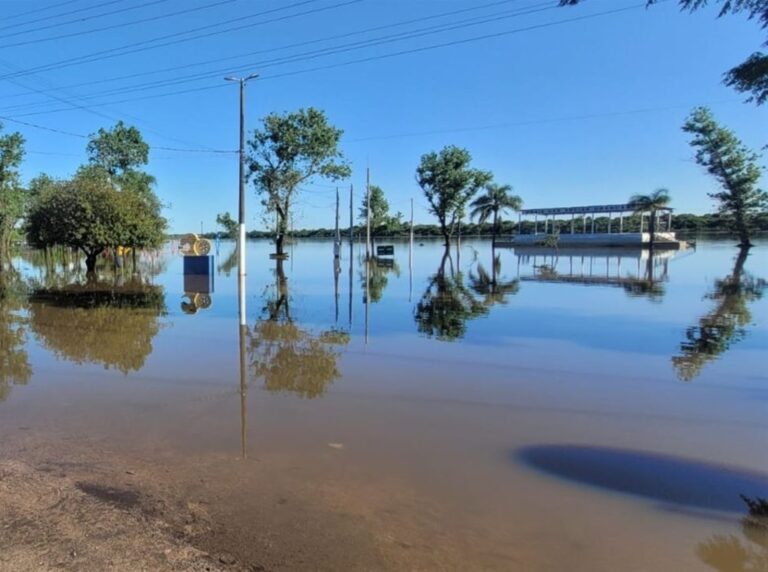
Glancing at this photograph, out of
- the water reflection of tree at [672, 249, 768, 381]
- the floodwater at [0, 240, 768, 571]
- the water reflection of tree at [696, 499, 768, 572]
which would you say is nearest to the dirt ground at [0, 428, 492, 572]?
the floodwater at [0, 240, 768, 571]

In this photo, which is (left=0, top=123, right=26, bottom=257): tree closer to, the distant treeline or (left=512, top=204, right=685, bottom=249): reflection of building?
the distant treeline

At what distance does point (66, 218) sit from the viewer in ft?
89.7

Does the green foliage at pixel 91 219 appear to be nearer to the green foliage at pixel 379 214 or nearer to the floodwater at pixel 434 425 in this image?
the floodwater at pixel 434 425

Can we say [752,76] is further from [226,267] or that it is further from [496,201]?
[496,201]

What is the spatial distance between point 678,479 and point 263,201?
4503cm

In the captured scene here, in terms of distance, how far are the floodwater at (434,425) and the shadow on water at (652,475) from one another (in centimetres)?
2

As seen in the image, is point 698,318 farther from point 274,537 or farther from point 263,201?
point 263,201

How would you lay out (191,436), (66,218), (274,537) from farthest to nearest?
(66,218) → (191,436) → (274,537)

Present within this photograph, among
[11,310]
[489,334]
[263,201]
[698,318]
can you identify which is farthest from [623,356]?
[263,201]

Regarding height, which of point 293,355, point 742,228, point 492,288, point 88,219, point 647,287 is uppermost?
point 742,228

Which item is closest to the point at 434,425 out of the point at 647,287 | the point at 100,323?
the point at 100,323

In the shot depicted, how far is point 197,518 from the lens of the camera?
3.95 m

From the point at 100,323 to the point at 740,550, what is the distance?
13.1 metres

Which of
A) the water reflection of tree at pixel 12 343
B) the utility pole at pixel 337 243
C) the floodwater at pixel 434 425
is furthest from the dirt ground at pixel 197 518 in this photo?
the utility pole at pixel 337 243
